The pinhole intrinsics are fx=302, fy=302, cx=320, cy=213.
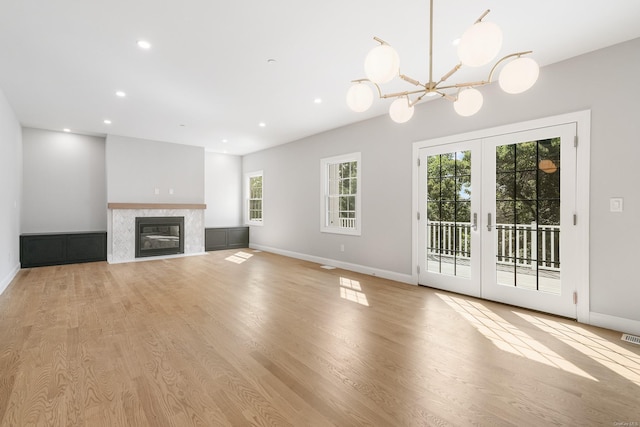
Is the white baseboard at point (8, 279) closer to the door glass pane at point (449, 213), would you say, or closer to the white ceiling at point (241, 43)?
the white ceiling at point (241, 43)

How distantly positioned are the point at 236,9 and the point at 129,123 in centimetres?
440

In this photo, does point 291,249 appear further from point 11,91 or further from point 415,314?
point 11,91

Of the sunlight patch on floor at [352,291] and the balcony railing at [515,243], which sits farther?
the sunlight patch on floor at [352,291]

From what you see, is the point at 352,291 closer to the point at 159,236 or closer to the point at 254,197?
the point at 159,236

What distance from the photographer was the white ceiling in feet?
8.09

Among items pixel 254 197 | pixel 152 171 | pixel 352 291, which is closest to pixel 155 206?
pixel 152 171

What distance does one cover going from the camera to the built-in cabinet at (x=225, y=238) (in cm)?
818

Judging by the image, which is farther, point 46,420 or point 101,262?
point 101,262

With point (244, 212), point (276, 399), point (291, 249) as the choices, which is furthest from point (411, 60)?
point (244, 212)

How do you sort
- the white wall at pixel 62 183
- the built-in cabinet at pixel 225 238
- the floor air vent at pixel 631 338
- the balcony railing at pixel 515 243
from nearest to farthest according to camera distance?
the floor air vent at pixel 631 338
the balcony railing at pixel 515 243
the white wall at pixel 62 183
the built-in cabinet at pixel 225 238

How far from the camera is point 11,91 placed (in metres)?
4.18

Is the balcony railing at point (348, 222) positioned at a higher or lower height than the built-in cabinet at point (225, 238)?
higher

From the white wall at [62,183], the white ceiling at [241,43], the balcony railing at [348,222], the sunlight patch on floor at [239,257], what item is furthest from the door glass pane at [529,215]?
the white wall at [62,183]

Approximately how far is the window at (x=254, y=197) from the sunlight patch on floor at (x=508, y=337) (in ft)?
19.6
